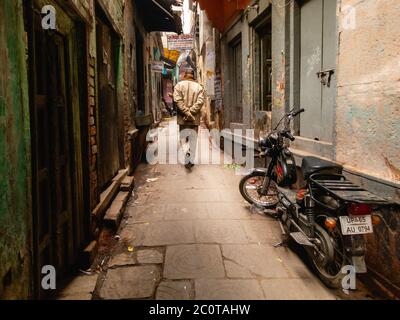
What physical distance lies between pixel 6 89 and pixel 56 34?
1355mm

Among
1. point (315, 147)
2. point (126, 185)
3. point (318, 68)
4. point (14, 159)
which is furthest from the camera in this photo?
point (126, 185)

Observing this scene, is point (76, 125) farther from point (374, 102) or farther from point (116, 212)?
point (374, 102)

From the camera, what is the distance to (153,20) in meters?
10.5

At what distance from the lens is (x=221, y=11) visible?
32.9 feet

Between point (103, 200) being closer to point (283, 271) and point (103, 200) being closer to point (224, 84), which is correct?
point (283, 271)

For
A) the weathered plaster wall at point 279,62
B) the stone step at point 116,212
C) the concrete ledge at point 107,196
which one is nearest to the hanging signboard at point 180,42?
the weathered plaster wall at point 279,62

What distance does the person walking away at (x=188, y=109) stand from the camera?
27.3 ft

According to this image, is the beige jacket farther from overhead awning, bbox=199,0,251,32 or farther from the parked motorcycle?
the parked motorcycle

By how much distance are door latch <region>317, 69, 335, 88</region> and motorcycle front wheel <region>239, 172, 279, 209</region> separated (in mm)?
1581

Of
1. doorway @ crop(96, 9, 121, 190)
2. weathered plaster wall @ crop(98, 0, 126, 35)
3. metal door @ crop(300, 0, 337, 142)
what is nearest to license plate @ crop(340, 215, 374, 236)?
metal door @ crop(300, 0, 337, 142)

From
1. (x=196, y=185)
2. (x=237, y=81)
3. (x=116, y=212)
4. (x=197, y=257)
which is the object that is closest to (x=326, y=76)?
(x=196, y=185)

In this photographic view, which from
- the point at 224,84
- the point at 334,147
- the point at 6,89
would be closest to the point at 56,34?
the point at 6,89

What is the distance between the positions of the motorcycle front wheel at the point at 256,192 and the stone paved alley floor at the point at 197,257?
0.55 ft

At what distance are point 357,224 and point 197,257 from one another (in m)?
1.67
